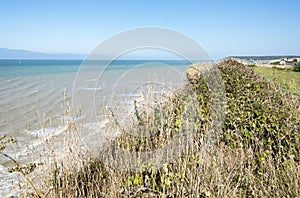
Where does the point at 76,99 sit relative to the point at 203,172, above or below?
below

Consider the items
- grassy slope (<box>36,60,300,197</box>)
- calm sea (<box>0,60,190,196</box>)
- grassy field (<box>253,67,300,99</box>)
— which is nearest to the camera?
grassy slope (<box>36,60,300,197</box>)

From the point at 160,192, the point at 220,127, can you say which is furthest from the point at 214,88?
the point at 160,192

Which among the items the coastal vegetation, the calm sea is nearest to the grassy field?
the coastal vegetation

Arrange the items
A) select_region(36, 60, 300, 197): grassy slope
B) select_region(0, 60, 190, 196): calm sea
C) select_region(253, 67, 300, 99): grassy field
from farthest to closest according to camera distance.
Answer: select_region(253, 67, 300, 99): grassy field, select_region(0, 60, 190, 196): calm sea, select_region(36, 60, 300, 197): grassy slope

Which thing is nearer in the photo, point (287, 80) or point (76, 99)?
point (76, 99)

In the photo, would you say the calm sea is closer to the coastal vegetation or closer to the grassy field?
the coastal vegetation

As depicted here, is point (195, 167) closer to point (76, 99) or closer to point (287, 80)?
point (76, 99)

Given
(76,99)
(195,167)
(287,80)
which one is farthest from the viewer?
(287,80)

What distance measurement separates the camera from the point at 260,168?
150 inches

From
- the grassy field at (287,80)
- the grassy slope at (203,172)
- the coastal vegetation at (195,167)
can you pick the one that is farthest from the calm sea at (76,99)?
the grassy field at (287,80)

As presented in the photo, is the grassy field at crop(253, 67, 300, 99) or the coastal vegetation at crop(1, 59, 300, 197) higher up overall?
the grassy field at crop(253, 67, 300, 99)

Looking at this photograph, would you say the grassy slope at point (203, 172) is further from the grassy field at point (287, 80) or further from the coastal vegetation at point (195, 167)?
the grassy field at point (287, 80)

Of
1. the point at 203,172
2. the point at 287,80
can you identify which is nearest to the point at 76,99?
the point at 203,172

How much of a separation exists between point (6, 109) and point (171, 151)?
11.6 metres
